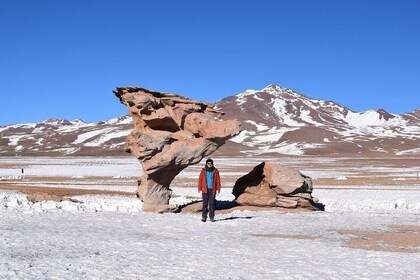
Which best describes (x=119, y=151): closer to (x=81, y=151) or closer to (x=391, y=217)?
(x=81, y=151)

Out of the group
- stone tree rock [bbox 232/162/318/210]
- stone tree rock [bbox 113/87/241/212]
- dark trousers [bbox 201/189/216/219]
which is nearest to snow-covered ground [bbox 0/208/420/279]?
dark trousers [bbox 201/189/216/219]

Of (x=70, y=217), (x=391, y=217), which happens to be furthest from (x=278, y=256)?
(x=391, y=217)

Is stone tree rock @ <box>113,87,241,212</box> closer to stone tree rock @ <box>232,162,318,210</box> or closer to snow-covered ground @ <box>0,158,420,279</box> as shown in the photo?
snow-covered ground @ <box>0,158,420,279</box>

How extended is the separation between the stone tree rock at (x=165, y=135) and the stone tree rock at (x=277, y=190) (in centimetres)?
348

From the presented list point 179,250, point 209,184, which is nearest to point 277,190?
point 209,184

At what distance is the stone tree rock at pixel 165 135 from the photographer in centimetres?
2556

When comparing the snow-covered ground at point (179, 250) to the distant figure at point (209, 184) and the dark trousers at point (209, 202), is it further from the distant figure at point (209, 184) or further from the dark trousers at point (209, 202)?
the distant figure at point (209, 184)

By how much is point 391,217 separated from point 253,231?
8.85 metres

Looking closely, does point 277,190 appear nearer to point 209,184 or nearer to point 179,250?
point 209,184

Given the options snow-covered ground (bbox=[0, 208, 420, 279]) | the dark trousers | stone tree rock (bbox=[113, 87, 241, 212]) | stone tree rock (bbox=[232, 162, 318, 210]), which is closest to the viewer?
snow-covered ground (bbox=[0, 208, 420, 279])

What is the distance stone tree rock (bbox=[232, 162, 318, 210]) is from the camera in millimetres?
27047

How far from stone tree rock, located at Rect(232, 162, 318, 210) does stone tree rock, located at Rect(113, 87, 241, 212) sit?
3.48m

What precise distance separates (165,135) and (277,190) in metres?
6.64

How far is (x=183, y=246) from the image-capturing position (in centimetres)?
1530
